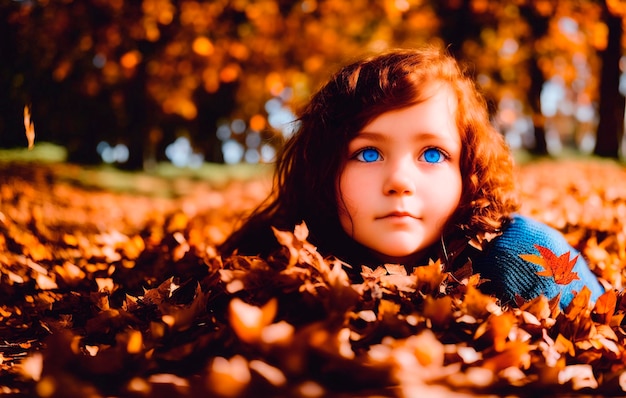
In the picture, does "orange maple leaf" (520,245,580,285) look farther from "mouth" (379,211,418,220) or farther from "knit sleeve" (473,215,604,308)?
"mouth" (379,211,418,220)

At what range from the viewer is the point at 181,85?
29.2ft

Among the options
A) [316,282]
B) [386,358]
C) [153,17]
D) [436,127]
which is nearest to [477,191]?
[436,127]

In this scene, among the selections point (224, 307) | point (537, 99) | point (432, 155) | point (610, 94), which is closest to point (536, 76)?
point (537, 99)

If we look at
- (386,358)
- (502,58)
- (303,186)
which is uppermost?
(502,58)

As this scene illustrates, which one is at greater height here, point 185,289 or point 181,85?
point 181,85

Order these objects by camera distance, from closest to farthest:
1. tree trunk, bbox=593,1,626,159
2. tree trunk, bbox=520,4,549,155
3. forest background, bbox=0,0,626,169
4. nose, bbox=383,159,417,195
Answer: nose, bbox=383,159,417,195 → forest background, bbox=0,0,626,169 → tree trunk, bbox=593,1,626,159 → tree trunk, bbox=520,4,549,155

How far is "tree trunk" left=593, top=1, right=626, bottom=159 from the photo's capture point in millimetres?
8352

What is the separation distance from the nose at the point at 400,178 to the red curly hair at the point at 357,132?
209 millimetres

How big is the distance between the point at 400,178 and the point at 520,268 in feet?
1.59

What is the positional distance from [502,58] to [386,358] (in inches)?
487

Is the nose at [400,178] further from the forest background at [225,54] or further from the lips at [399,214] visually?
the forest background at [225,54]

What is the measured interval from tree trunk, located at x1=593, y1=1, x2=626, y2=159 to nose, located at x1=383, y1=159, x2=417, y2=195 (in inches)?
272

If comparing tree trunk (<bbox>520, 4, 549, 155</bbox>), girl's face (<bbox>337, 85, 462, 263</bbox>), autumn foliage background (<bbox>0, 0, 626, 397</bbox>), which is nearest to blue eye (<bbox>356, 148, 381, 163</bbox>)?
girl's face (<bbox>337, 85, 462, 263</bbox>)

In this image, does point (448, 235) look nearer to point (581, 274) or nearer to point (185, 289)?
point (581, 274)
